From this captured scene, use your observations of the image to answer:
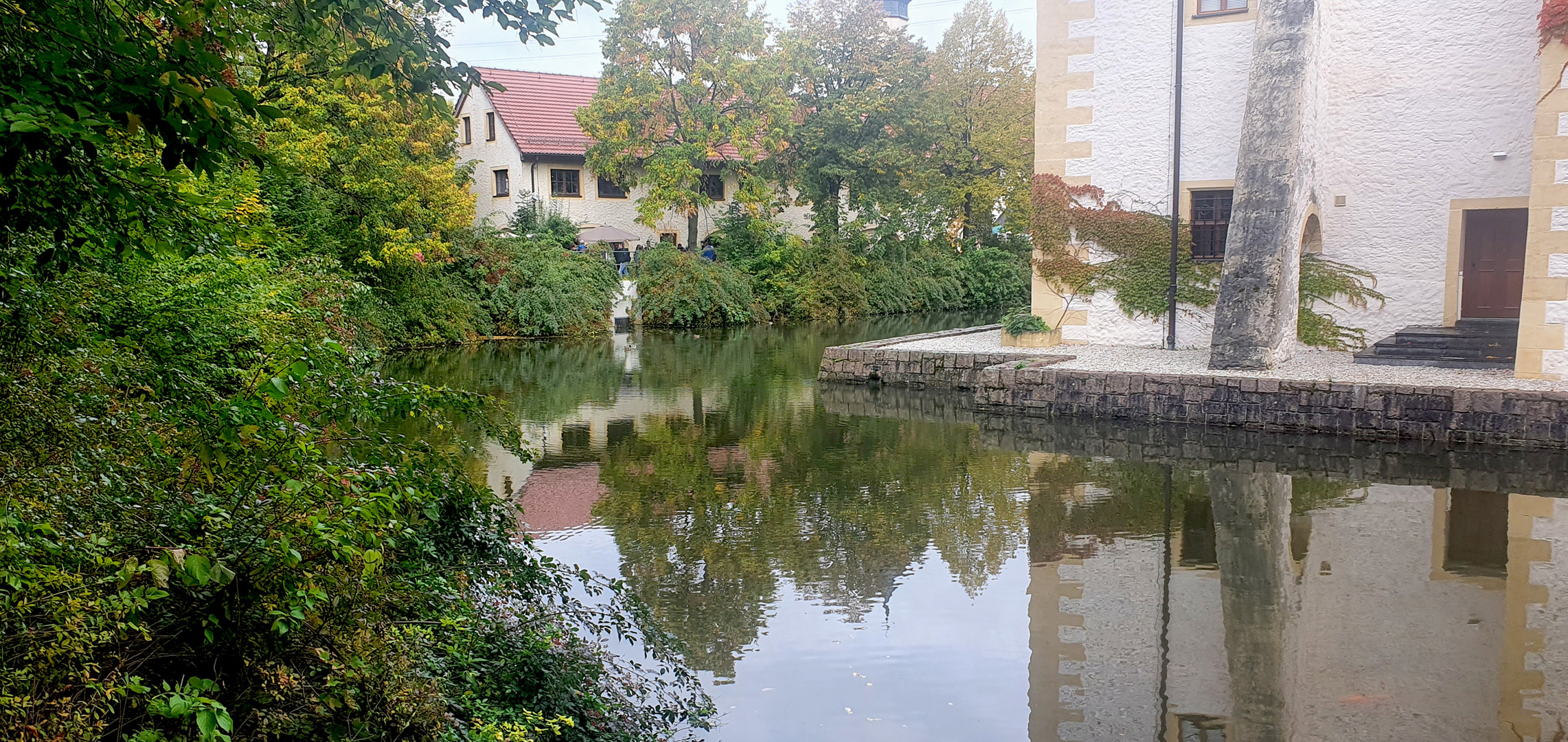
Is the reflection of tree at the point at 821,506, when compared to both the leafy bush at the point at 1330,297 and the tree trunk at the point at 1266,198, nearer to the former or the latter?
the tree trunk at the point at 1266,198

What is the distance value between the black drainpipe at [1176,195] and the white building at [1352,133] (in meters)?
0.11

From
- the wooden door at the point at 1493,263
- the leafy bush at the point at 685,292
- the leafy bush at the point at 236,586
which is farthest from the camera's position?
the leafy bush at the point at 685,292

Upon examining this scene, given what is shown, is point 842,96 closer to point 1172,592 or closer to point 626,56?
point 626,56

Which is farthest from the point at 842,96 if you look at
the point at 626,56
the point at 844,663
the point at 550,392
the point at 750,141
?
the point at 844,663

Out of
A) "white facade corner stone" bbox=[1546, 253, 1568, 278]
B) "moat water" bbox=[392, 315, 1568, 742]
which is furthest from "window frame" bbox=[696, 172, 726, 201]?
"white facade corner stone" bbox=[1546, 253, 1568, 278]

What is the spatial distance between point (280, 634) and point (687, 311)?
25.0 m

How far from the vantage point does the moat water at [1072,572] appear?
511 centimetres

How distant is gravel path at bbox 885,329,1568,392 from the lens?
1217 cm

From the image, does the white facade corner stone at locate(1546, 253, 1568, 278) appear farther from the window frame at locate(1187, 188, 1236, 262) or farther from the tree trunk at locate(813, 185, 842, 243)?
the tree trunk at locate(813, 185, 842, 243)

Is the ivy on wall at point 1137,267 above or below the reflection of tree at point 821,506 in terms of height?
above

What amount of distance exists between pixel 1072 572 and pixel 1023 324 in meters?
10.4

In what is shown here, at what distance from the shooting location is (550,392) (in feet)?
52.6

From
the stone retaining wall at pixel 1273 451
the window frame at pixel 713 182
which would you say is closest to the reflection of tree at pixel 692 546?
the stone retaining wall at pixel 1273 451

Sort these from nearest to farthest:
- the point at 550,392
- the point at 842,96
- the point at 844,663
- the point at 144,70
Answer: the point at 144,70
the point at 844,663
the point at 550,392
the point at 842,96
